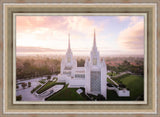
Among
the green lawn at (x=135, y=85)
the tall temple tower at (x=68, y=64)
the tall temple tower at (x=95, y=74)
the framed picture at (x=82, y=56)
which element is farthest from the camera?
the tall temple tower at (x=68, y=64)

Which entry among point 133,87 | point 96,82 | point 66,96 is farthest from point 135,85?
point 66,96

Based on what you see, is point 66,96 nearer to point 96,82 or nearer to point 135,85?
point 96,82

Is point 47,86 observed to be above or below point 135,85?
below

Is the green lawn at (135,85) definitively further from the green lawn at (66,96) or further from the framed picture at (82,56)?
the green lawn at (66,96)

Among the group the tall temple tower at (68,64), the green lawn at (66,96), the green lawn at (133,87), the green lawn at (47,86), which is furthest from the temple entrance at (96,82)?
the green lawn at (47,86)

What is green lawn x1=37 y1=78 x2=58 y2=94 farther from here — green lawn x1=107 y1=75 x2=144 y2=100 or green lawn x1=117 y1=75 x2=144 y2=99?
green lawn x1=117 y1=75 x2=144 y2=99

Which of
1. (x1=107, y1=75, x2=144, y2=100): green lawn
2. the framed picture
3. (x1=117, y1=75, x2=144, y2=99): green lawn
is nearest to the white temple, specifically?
the framed picture

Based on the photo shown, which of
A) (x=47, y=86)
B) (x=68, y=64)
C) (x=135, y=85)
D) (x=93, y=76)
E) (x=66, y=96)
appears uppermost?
(x=68, y=64)
